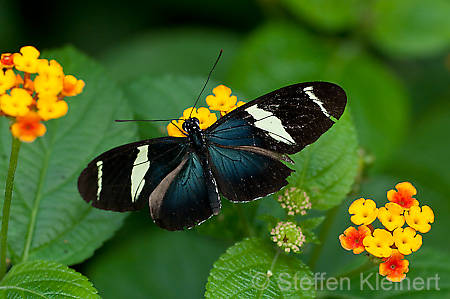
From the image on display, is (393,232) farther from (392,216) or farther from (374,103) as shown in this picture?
(374,103)

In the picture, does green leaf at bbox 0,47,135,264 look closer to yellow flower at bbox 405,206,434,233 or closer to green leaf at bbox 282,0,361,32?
yellow flower at bbox 405,206,434,233

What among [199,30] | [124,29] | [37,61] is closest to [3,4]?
[124,29]

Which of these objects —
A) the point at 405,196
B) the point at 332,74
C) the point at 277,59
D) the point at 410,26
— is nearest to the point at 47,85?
the point at 405,196

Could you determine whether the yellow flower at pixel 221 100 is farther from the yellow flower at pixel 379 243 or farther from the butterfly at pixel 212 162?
the yellow flower at pixel 379 243

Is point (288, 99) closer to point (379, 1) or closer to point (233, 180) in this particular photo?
point (233, 180)

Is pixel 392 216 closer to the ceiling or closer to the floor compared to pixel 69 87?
closer to the floor

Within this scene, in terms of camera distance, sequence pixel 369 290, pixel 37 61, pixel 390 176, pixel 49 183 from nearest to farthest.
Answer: pixel 37 61
pixel 49 183
pixel 369 290
pixel 390 176
